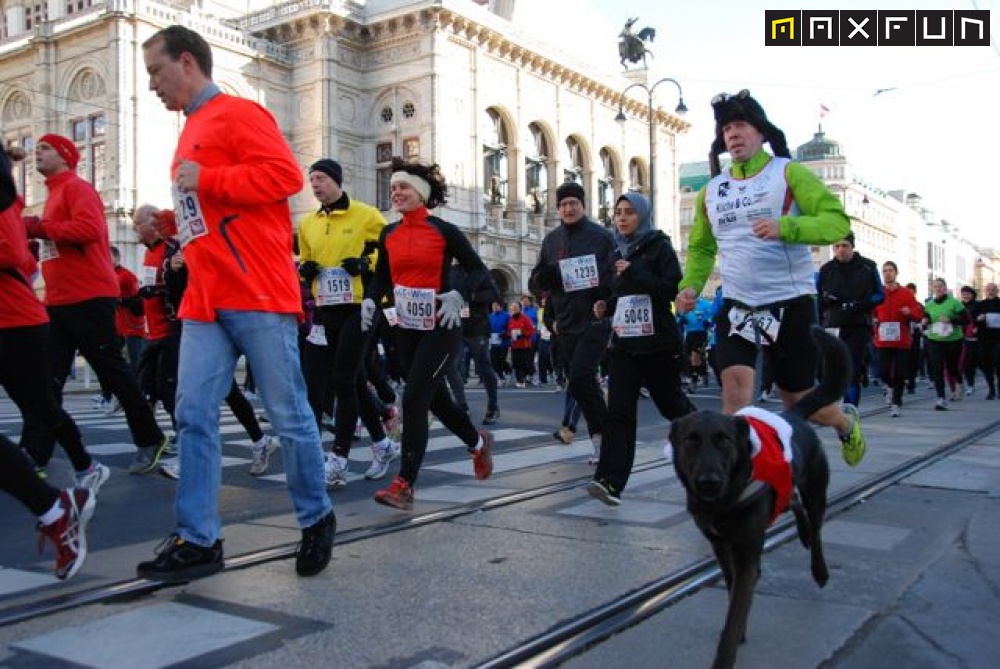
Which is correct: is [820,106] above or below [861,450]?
above

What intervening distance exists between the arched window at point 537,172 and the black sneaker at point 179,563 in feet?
141

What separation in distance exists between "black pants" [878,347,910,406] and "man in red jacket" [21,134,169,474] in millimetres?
9146

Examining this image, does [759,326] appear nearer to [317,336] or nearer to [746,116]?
[746,116]

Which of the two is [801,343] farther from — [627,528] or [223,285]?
[223,285]

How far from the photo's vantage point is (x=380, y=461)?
624 cm

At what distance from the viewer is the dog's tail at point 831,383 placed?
344 cm

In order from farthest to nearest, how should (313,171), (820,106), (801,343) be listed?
(820,106) < (313,171) < (801,343)

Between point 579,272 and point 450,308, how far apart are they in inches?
64.9

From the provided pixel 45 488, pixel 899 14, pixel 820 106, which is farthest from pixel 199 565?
pixel 820 106

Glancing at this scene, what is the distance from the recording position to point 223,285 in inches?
137

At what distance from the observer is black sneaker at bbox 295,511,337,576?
3.50m

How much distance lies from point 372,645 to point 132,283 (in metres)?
9.97

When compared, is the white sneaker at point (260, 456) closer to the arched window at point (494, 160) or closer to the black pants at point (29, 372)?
the black pants at point (29, 372)

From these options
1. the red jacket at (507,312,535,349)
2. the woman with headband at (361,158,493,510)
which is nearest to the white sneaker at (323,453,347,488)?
the woman with headband at (361,158,493,510)
